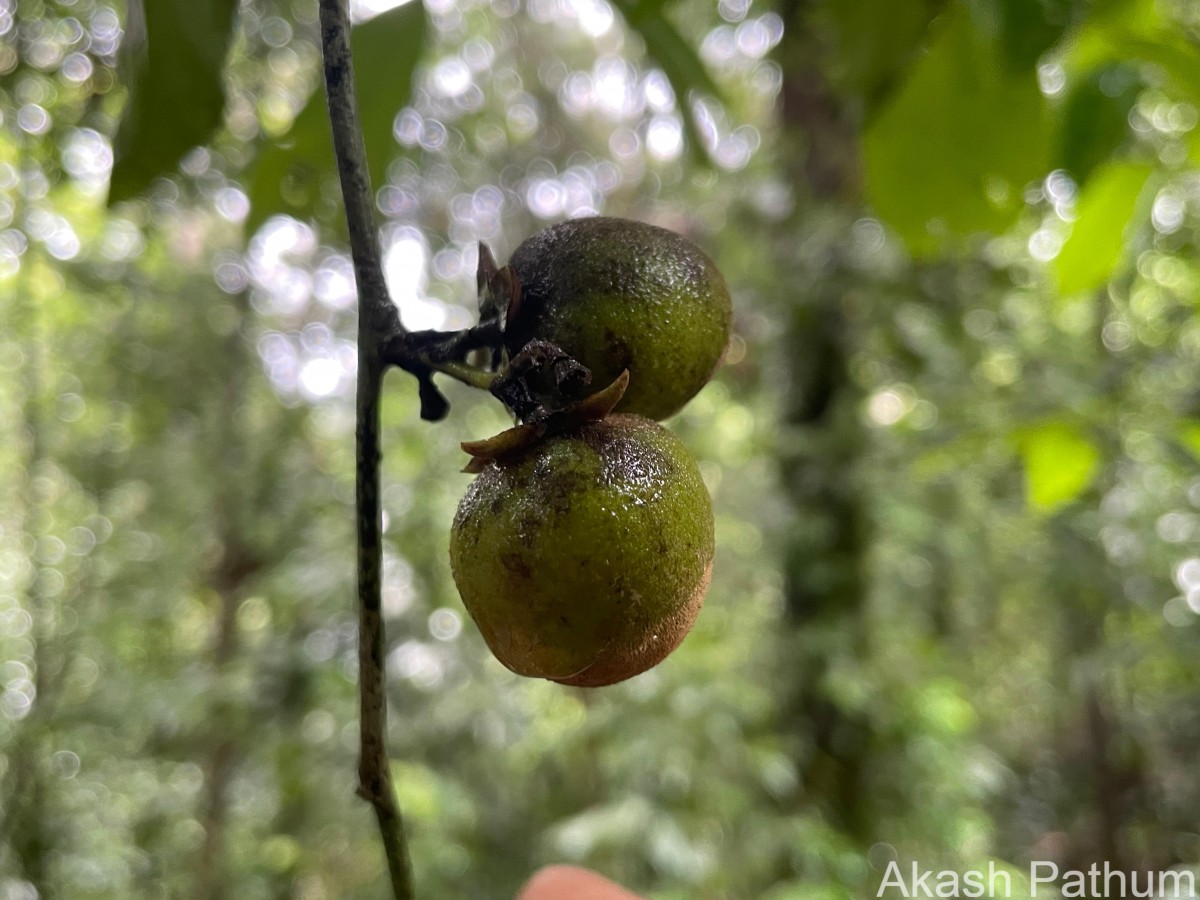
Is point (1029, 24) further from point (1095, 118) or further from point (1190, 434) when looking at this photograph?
point (1190, 434)

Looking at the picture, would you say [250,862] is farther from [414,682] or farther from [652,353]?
[652,353]

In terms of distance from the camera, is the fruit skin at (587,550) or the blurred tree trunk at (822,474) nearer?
the fruit skin at (587,550)

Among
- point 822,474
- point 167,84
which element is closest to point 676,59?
point 167,84

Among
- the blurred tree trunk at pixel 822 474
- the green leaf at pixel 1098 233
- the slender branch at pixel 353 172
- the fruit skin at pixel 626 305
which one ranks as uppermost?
the slender branch at pixel 353 172

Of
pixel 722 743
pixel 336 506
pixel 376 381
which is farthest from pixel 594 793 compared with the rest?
pixel 376 381

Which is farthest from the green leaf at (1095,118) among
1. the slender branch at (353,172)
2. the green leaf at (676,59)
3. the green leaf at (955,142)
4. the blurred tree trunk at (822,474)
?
the blurred tree trunk at (822,474)

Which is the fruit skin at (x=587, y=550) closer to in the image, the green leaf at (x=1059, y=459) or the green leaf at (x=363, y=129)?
the green leaf at (x=363, y=129)

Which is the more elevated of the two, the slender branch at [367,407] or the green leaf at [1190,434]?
the slender branch at [367,407]
